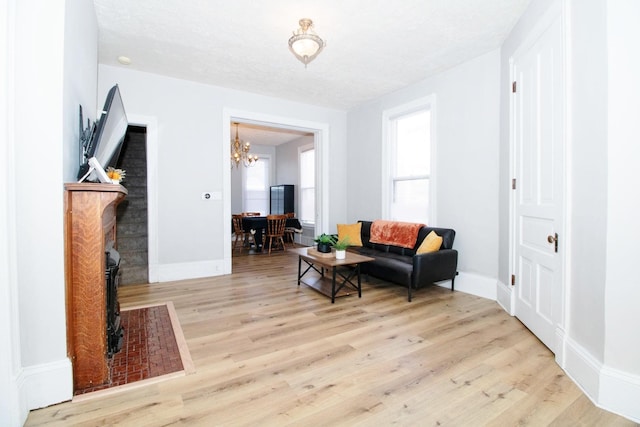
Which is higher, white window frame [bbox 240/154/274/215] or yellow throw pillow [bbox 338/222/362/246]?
white window frame [bbox 240/154/274/215]

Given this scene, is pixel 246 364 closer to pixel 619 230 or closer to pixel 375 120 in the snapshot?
pixel 619 230

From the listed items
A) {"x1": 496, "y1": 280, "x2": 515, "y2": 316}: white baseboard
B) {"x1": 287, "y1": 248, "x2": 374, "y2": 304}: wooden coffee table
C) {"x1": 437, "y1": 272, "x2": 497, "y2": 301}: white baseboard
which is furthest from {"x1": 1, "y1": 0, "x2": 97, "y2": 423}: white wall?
{"x1": 437, "y1": 272, "x2": 497, "y2": 301}: white baseboard

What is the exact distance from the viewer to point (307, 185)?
834 cm

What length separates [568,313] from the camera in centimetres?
210

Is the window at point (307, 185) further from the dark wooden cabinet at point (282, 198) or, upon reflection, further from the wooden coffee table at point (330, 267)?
the wooden coffee table at point (330, 267)

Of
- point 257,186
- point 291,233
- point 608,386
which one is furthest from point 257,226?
point 608,386

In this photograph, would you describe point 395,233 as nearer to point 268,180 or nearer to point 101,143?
point 101,143

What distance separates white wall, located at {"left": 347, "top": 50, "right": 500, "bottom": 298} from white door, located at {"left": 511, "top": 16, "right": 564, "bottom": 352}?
1.76 ft

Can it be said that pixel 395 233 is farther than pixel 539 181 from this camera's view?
Yes

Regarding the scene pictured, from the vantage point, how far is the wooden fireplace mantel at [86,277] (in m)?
1.79

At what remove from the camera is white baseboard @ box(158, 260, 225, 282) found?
4.42 metres

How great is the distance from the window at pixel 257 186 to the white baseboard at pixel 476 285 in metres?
6.94

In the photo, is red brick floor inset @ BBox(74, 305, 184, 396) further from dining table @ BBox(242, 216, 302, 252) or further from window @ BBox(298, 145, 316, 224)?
window @ BBox(298, 145, 316, 224)

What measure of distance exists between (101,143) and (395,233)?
11.8 feet
